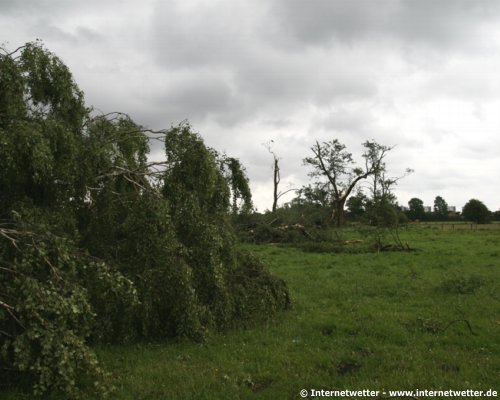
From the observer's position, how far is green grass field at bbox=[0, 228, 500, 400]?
5906 millimetres

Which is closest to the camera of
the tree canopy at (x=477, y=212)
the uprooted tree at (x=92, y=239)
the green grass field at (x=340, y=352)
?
the uprooted tree at (x=92, y=239)

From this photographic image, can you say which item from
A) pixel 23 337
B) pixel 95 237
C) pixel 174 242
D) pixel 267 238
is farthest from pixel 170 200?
pixel 267 238

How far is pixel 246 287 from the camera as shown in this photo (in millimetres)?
9117

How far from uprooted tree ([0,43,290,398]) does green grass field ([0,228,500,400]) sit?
1.77ft

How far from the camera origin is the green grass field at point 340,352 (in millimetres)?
5906

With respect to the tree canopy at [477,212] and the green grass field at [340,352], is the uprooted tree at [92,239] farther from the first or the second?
the tree canopy at [477,212]

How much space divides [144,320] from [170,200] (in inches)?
79.6

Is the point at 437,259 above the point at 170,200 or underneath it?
underneath

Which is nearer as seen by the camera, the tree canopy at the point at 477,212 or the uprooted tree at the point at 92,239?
the uprooted tree at the point at 92,239

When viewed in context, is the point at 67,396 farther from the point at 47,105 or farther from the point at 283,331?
the point at 47,105

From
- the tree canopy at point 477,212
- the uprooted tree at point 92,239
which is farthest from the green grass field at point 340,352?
the tree canopy at point 477,212

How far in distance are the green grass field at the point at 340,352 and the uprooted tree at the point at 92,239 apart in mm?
540

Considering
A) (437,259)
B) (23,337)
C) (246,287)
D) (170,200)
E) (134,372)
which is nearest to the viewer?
(23,337)

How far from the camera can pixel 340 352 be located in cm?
711
